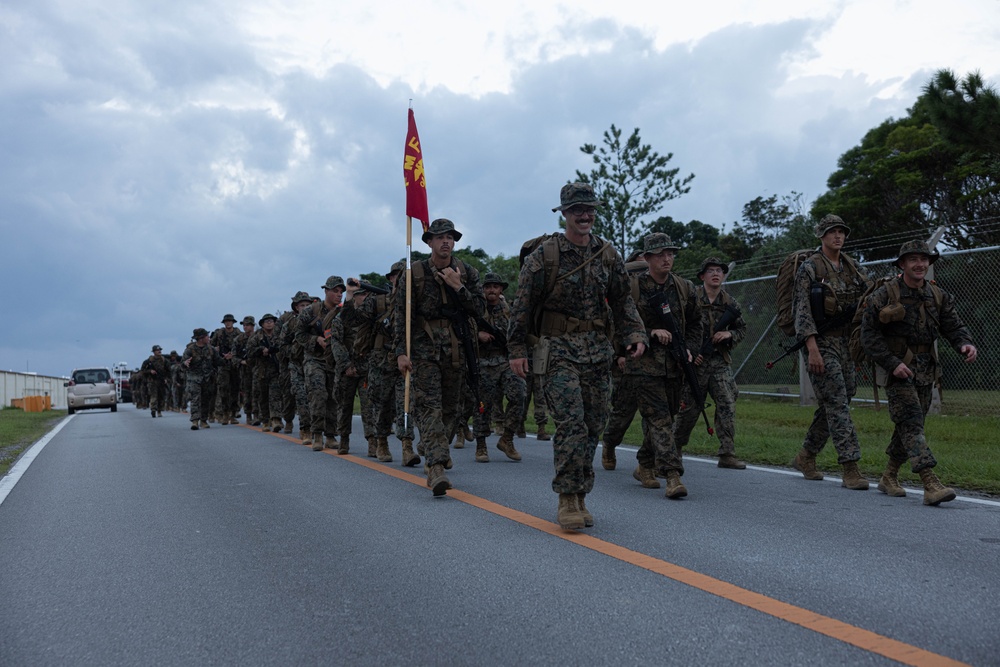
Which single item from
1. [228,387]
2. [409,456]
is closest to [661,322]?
[409,456]

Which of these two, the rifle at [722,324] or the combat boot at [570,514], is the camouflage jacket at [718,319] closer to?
the rifle at [722,324]

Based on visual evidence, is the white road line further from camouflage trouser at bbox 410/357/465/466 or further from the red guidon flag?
the red guidon flag

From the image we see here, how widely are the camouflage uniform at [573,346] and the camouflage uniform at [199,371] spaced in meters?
13.6

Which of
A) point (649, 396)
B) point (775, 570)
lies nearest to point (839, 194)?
point (649, 396)

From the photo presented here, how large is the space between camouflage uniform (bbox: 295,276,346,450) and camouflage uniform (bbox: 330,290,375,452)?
485 mm

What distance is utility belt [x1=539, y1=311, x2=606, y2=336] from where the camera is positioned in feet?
19.2

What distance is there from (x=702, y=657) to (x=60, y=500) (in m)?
6.40

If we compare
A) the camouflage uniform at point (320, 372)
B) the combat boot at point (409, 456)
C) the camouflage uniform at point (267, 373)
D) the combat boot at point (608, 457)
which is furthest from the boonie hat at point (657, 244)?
the camouflage uniform at point (267, 373)

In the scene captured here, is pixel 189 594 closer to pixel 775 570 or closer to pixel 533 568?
pixel 533 568

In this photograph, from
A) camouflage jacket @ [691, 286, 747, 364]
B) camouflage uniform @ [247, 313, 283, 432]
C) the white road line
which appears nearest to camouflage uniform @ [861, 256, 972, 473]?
camouflage jacket @ [691, 286, 747, 364]

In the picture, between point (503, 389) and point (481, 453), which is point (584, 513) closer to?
point (481, 453)

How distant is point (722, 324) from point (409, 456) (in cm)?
337

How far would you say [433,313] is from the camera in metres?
7.85

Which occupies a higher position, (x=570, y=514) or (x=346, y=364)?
(x=346, y=364)
